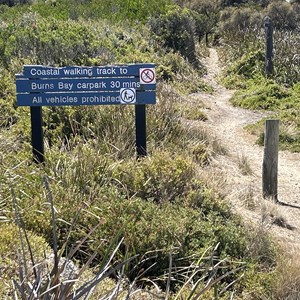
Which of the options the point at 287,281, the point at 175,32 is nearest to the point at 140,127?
the point at 287,281

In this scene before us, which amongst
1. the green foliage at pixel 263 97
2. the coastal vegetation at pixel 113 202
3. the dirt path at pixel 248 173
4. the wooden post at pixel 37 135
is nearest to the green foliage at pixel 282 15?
the green foliage at pixel 263 97

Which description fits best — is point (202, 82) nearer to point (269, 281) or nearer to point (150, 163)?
point (150, 163)

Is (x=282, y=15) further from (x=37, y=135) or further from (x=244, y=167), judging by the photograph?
(x=37, y=135)

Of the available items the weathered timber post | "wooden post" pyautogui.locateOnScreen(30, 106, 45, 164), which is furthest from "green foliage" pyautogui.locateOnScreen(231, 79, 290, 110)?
"wooden post" pyautogui.locateOnScreen(30, 106, 45, 164)

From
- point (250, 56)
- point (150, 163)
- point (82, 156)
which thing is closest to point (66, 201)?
point (82, 156)

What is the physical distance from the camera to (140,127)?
5.96 metres

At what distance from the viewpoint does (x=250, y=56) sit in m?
16.1

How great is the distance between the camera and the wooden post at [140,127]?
593 centimetres

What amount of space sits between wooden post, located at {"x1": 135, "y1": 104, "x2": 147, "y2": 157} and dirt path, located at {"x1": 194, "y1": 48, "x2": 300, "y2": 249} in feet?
2.51

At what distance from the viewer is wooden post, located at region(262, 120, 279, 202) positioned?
645cm

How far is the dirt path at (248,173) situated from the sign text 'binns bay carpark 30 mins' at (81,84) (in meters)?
1.29

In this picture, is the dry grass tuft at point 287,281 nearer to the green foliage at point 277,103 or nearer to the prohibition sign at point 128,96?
the prohibition sign at point 128,96

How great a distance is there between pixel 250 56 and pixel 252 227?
38.8 feet

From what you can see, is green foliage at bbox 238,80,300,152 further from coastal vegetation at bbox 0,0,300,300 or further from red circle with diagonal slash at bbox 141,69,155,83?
red circle with diagonal slash at bbox 141,69,155,83
